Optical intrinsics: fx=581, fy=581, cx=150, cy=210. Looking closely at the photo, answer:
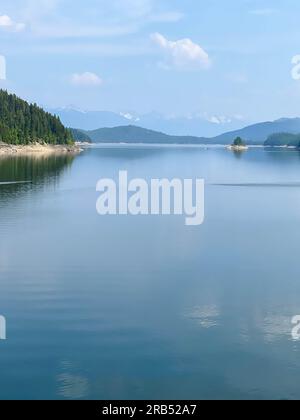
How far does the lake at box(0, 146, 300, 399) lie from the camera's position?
2011cm

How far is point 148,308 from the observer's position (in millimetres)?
27906

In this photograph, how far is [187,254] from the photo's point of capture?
131ft

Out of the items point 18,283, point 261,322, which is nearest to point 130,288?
point 18,283

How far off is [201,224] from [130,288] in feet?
74.8

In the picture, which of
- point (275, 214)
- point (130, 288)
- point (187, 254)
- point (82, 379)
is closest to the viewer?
point (82, 379)

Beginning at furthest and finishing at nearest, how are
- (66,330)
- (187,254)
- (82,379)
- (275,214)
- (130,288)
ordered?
(275,214)
(187,254)
(130,288)
(66,330)
(82,379)

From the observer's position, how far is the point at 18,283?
106 ft

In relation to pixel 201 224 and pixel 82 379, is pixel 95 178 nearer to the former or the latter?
pixel 201 224

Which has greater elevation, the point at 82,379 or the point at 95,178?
the point at 95,178

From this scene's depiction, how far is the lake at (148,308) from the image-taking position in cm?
2011

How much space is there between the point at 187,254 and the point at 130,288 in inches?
368
